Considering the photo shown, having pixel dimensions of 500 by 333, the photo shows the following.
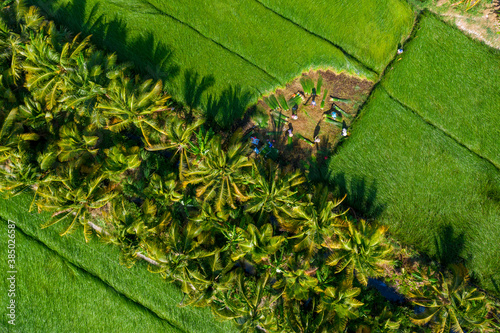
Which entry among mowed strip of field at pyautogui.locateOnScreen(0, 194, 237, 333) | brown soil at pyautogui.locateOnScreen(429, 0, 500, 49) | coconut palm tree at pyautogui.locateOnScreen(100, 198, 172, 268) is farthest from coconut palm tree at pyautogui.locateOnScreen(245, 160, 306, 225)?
brown soil at pyautogui.locateOnScreen(429, 0, 500, 49)

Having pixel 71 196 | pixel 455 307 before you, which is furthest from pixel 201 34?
pixel 455 307

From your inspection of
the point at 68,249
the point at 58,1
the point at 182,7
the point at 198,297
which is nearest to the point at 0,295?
→ the point at 68,249

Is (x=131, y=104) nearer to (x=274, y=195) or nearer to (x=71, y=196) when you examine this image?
(x=71, y=196)

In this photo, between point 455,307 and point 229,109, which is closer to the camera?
point 455,307

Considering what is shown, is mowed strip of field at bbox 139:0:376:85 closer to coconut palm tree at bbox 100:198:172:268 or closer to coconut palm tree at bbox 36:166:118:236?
coconut palm tree at bbox 100:198:172:268

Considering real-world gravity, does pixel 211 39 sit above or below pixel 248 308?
above

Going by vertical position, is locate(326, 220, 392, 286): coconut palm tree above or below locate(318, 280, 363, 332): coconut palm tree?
above
